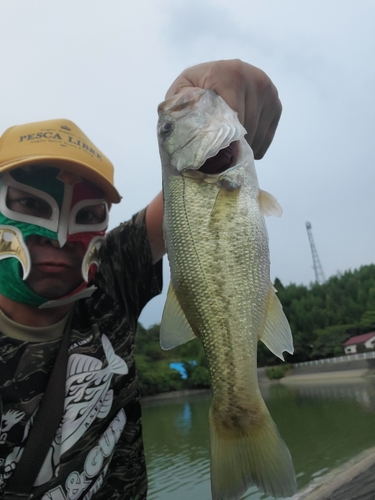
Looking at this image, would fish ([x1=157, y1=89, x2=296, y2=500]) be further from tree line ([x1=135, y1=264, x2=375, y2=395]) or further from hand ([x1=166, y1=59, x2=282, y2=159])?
tree line ([x1=135, y1=264, x2=375, y2=395])

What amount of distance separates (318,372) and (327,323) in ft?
29.4

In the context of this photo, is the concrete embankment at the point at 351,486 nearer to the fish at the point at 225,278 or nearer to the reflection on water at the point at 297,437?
the fish at the point at 225,278

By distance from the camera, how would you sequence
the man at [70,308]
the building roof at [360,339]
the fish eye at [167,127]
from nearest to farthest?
the fish eye at [167,127] → the man at [70,308] → the building roof at [360,339]

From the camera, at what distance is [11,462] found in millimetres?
1729

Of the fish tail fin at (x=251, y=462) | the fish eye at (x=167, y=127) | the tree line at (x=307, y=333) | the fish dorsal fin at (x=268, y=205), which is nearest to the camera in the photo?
the fish tail fin at (x=251, y=462)

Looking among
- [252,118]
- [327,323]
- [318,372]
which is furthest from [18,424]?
[327,323]

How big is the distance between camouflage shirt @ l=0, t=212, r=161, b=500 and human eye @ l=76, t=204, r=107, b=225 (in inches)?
10.9

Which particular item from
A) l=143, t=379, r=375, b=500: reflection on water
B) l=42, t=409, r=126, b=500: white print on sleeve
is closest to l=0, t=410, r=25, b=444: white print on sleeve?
l=42, t=409, r=126, b=500: white print on sleeve

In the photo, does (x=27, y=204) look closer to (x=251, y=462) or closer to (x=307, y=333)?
(x=251, y=462)

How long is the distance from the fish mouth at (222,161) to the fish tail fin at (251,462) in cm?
84

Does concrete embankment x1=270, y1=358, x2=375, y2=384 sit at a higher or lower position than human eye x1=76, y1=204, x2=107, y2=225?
lower

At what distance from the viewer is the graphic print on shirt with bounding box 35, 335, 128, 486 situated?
1.80 metres

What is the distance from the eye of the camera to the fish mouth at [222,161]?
61.5 inches

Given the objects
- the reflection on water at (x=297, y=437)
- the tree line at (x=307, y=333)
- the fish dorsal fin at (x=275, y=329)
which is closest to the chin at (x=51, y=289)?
the fish dorsal fin at (x=275, y=329)
